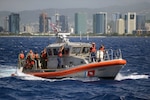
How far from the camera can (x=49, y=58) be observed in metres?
32.4

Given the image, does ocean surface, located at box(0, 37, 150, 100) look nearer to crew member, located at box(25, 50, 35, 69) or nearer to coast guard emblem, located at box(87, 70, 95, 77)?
coast guard emblem, located at box(87, 70, 95, 77)

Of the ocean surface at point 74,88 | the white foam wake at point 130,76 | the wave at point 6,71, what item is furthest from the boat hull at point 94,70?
the wave at point 6,71

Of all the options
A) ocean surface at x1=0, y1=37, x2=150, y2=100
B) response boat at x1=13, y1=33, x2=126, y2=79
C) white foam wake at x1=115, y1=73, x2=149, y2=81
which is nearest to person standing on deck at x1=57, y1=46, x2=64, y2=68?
response boat at x1=13, y1=33, x2=126, y2=79

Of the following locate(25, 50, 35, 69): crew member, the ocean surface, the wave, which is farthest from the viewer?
the wave

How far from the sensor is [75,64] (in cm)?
3122

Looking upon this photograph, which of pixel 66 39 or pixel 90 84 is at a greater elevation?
pixel 66 39

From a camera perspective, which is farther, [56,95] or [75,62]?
[75,62]

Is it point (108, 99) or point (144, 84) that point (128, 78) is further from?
point (108, 99)

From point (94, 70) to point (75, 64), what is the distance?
1.62 m

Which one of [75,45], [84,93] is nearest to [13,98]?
[84,93]

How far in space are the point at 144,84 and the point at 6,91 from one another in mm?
9441

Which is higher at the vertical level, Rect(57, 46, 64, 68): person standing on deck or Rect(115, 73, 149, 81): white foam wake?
Rect(57, 46, 64, 68): person standing on deck

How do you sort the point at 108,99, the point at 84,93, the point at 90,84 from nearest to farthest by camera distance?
the point at 108,99, the point at 84,93, the point at 90,84

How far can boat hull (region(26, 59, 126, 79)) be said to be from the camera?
29953mm
